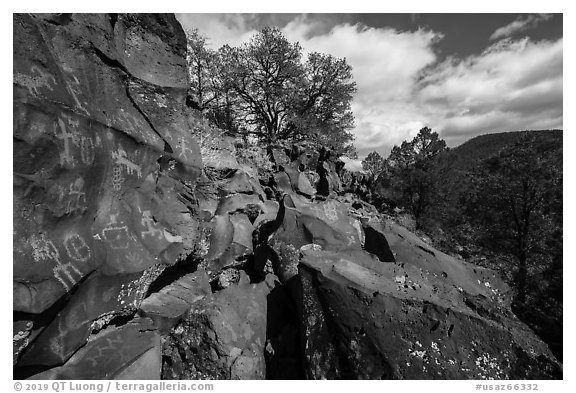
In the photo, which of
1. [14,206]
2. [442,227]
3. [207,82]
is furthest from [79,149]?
[442,227]

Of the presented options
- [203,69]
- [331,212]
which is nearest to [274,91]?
[203,69]

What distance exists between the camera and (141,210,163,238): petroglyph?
6344 millimetres

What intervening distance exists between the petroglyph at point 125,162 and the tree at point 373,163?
2798 cm

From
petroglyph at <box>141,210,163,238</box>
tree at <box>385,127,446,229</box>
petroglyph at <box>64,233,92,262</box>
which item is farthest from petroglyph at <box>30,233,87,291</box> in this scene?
tree at <box>385,127,446,229</box>

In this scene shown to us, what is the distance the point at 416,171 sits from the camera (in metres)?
23.4

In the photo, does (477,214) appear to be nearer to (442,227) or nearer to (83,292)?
(442,227)

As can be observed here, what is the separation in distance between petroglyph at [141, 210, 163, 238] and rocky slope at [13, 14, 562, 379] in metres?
0.05

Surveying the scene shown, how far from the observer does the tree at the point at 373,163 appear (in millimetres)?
32147

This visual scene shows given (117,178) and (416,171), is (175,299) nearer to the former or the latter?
(117,178)

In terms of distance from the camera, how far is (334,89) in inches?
999

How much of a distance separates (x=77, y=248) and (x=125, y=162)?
6.26 ft

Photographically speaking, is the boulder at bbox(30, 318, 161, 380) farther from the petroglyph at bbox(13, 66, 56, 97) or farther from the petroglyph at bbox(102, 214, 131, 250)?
the petroglyph at bbox(13, 66, 56, 97)

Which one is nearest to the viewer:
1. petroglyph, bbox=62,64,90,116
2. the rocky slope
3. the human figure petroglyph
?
the rocky slope

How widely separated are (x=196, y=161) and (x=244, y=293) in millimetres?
3809
